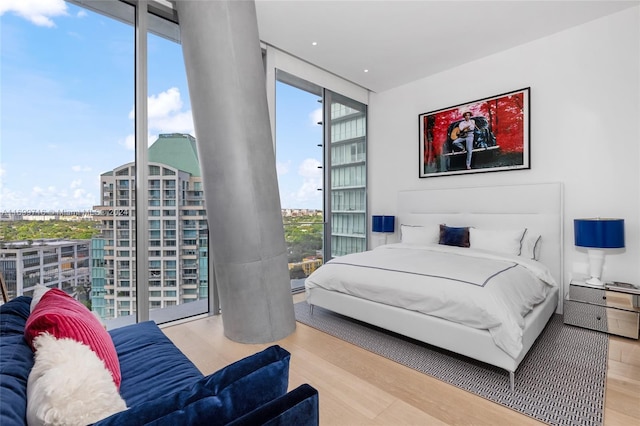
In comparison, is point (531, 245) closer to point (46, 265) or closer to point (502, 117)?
point (502, 117)

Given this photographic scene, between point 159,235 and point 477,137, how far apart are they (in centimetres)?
365

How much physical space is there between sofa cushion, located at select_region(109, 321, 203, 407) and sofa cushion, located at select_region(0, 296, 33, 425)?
1.14 feet

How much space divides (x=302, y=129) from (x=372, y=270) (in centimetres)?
218

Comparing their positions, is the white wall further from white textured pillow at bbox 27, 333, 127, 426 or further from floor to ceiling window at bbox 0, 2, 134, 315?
white textured pillow at bbox 27, 333, 127, 426

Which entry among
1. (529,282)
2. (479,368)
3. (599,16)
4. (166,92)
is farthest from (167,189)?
(599,16)

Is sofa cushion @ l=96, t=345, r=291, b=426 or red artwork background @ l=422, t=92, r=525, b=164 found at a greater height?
red artwork background @ l=422, t=92, r=525, b=164

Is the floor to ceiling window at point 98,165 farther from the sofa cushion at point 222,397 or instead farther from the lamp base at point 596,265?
the lamp base at point 596,265

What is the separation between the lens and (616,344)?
2.50 meters

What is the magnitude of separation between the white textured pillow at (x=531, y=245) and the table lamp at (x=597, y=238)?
1.34 ft

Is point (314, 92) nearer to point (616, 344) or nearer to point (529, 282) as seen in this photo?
point (529, 282)

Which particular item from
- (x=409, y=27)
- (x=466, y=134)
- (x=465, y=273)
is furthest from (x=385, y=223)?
(x=409, y=27)

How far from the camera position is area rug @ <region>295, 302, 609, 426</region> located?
1.74 m

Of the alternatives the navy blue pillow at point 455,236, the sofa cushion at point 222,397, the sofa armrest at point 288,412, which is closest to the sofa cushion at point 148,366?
the sofa cushion at point 222,397

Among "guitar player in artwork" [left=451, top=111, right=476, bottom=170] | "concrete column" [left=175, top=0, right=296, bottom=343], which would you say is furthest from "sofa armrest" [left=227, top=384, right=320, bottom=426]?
"guitar player in artwork" [left=451, top=111, right=476, bottom=170]
